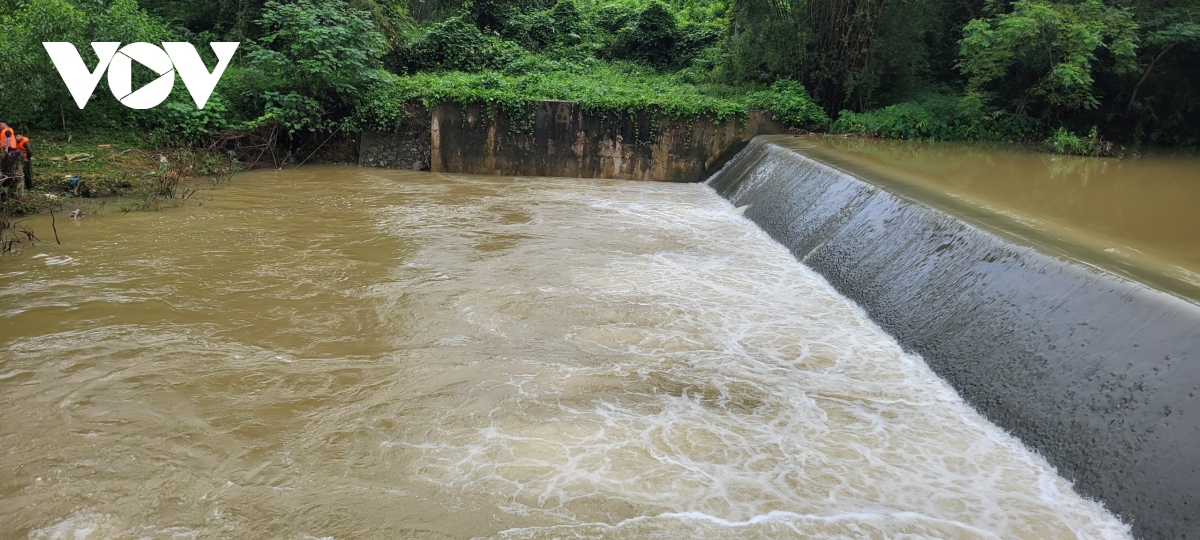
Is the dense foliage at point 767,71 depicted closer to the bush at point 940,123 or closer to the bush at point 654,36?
the bush at point 940,123

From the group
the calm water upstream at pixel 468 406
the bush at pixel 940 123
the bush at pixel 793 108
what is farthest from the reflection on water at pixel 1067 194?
the calm water upstream at pixel 468 406

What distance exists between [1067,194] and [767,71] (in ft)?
26.5

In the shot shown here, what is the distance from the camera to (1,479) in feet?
11.6

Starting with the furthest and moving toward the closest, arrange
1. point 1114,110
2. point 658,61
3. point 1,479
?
point 658,61, point 1114,110, point 1,479

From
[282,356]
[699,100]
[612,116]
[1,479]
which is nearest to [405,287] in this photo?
[282,356]

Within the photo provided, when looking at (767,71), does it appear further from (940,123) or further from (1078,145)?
(1078,145)

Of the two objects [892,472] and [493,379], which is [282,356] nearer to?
[493,379]

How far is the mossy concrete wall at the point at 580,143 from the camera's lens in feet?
43.8

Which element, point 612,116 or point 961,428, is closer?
point 961,428

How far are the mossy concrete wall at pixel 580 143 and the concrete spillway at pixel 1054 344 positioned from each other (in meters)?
6.44

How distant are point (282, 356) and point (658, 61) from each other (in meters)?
17.3

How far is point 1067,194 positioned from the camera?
28.7ft

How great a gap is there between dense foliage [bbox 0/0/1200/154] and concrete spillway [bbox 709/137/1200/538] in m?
7.59

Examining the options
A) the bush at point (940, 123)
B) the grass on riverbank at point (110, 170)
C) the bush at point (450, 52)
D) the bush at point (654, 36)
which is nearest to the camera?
the grass on riverbank at point (110, 170)
